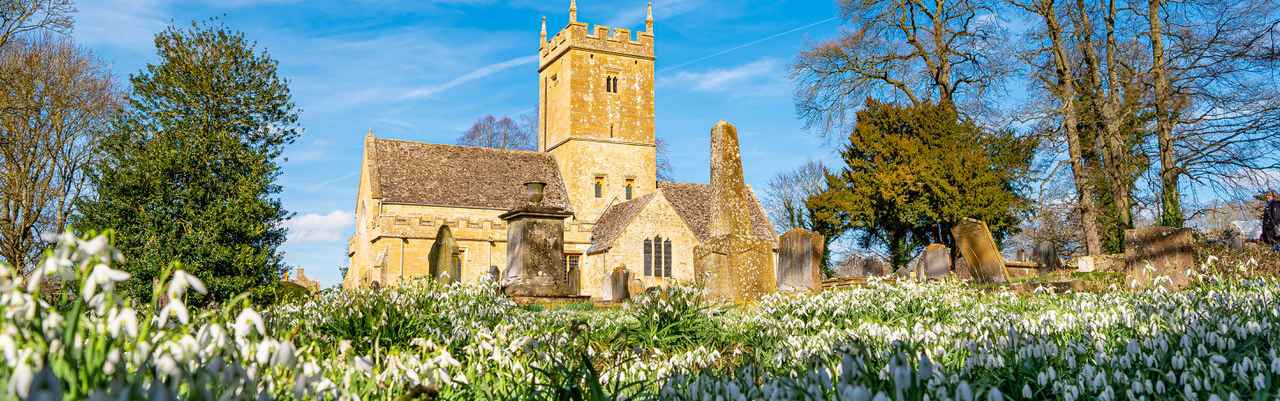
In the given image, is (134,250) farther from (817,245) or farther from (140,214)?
(817,245)

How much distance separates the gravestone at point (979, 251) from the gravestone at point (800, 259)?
2.60 metres

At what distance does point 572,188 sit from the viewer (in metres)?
44.2

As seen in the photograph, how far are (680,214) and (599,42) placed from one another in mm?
9936

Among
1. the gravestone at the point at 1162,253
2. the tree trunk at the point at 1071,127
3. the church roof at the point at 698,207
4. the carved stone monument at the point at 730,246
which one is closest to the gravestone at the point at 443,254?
the carved stone monument at the point at 730,246

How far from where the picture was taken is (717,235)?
14.5 m

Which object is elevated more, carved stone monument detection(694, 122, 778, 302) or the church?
the church

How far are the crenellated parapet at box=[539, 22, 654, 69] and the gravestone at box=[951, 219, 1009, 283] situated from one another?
101ft

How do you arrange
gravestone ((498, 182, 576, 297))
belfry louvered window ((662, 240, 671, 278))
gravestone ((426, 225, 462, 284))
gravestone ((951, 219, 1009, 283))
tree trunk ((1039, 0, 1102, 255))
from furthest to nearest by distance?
belfry louvered window ((662, 240, 671, 278))
tree trunk ((1039, 0, 1102, 255))
gravestone ((426, 225, 462, 284))
gravestone ((498, 182, 576, 297))
gravestone ((951, 219, 1009, 283))

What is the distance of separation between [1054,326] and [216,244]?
21.6 m

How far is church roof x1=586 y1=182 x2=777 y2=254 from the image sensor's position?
38.8m

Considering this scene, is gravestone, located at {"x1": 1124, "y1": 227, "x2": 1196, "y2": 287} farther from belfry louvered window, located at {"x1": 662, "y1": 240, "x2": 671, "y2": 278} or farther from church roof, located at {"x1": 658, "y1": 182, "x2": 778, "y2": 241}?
church roof, located at {"x1": 658, "y1": 182, "x2": 778, "y2": 241}

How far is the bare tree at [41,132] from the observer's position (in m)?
24.4

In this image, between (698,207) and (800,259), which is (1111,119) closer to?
(800,259)

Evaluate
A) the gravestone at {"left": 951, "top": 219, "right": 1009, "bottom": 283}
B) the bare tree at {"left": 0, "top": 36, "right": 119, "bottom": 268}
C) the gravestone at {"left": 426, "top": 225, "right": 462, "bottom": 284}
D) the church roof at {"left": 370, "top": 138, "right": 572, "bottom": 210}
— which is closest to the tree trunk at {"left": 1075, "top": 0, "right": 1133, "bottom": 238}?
the gravestone at {"left": 951, "top": 219, "right": 1009, "bottom": 283}
